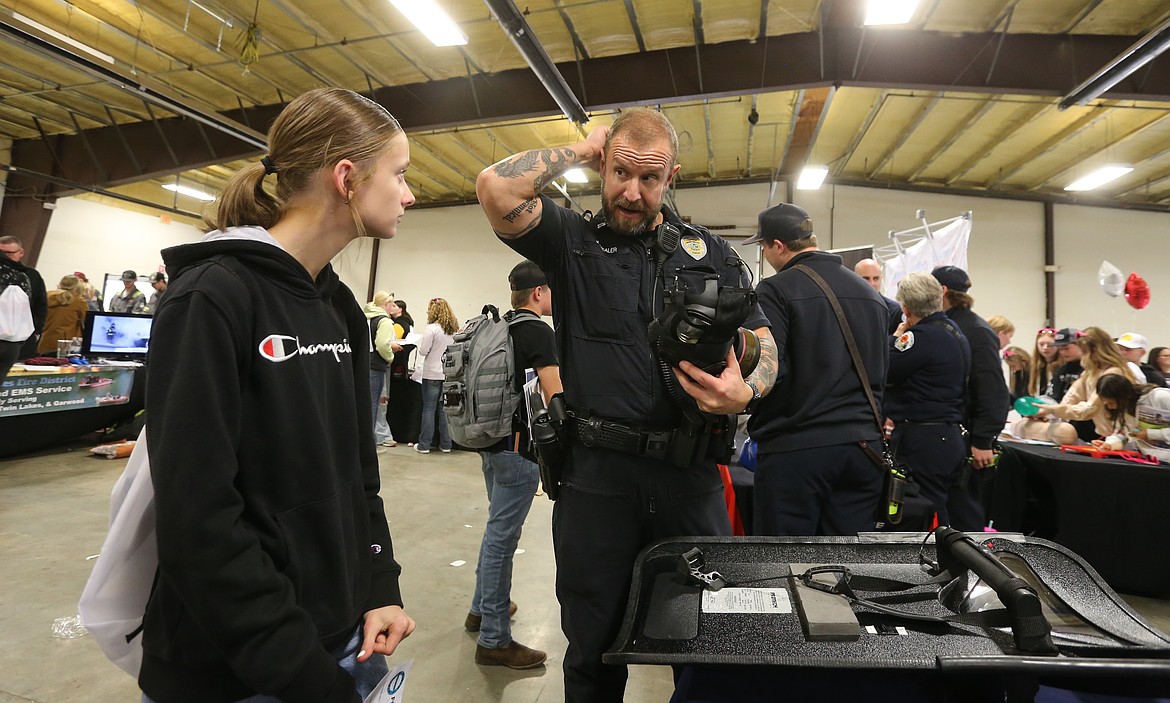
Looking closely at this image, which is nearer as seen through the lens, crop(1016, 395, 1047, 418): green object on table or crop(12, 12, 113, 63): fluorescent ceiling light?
crop(1016, 395, 1047, 418): green object on table

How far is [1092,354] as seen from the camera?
4.01 meters

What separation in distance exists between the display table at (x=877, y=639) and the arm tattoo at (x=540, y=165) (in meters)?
0.94

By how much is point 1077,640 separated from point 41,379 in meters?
6.43

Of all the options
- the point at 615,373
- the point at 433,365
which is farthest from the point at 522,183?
the point at 433,365

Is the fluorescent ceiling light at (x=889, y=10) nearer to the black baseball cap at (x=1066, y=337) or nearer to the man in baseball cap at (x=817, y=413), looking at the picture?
the black baseball cap at (x=1066, y=337)

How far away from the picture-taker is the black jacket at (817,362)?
2131mm

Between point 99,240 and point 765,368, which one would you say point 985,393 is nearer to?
point 765,368

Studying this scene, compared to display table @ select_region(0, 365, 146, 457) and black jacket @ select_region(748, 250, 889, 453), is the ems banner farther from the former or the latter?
black jacket @ select_region(748, 250, 889, 453)

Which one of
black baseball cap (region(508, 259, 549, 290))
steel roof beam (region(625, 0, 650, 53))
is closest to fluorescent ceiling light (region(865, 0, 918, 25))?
steel roof beam (region(625, 0, 650, 53))

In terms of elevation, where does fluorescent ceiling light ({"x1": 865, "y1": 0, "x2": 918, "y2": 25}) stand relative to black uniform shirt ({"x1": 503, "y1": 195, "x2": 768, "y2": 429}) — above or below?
above

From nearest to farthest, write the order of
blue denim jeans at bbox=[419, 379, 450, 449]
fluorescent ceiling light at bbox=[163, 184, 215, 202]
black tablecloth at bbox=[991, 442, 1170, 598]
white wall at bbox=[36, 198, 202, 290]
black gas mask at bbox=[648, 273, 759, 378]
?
1. black gas mask at bbox=[648, 273, 759, 378]
2. black tablecloth at bbox=[991, 442, 1170, 598]
3. blue denim jeans at bbox=[419, 379, 450, 449]
4. fluorescent ceiling light at bbox=[163, 184, 215, 202]
5. white wall at bbox=[36, 198, 202, 290]

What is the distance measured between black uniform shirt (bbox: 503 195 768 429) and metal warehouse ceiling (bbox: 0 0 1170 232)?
407cm

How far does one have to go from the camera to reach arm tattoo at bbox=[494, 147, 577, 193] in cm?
147

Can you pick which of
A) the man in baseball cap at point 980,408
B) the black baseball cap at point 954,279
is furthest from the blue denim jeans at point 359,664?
the black baseball cap at point 954,279
